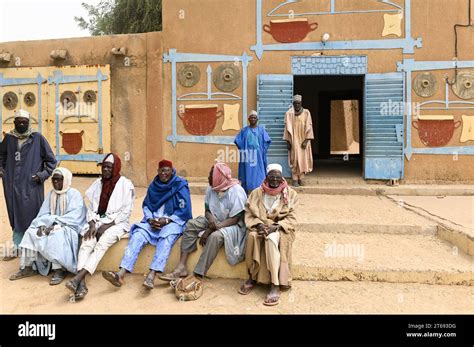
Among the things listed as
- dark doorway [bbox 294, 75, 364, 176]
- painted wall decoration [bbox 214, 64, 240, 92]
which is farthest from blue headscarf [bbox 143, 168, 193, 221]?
dark doorway [bbox 294, 75, 364, 176]

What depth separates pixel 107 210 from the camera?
4.00 meters

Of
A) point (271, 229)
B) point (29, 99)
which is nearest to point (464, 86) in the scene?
point (271, 229)

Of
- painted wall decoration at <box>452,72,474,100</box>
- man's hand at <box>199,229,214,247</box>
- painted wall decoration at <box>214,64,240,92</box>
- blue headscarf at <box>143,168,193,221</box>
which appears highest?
painted wall decoration at <box>214,64,240,92</box>

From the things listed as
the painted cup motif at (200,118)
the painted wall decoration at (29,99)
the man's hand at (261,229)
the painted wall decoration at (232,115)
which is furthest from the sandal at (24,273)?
the painted wall decoration at (29,99)

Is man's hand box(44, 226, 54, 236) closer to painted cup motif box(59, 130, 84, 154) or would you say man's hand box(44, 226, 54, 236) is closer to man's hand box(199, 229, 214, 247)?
man's hand box(199, 229, 214, 247)

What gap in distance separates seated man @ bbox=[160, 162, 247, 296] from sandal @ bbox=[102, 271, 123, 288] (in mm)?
366

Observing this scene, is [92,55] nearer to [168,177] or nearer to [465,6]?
[168,177]

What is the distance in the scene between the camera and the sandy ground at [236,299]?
3.25m

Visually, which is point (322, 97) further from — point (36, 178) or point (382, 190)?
point (36, 178)

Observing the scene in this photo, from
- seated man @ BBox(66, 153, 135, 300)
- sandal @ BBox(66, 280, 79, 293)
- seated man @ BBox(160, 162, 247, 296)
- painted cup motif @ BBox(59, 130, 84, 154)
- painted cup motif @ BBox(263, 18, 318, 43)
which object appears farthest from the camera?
painted cup motif @ BBox(59, 130, 84, 154)

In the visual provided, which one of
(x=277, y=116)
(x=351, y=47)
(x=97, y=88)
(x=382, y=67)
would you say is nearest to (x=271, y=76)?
(x=277, y=116)

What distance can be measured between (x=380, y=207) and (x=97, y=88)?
575 cm

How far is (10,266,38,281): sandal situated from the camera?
398cm

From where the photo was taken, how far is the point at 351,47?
23.9 ft
